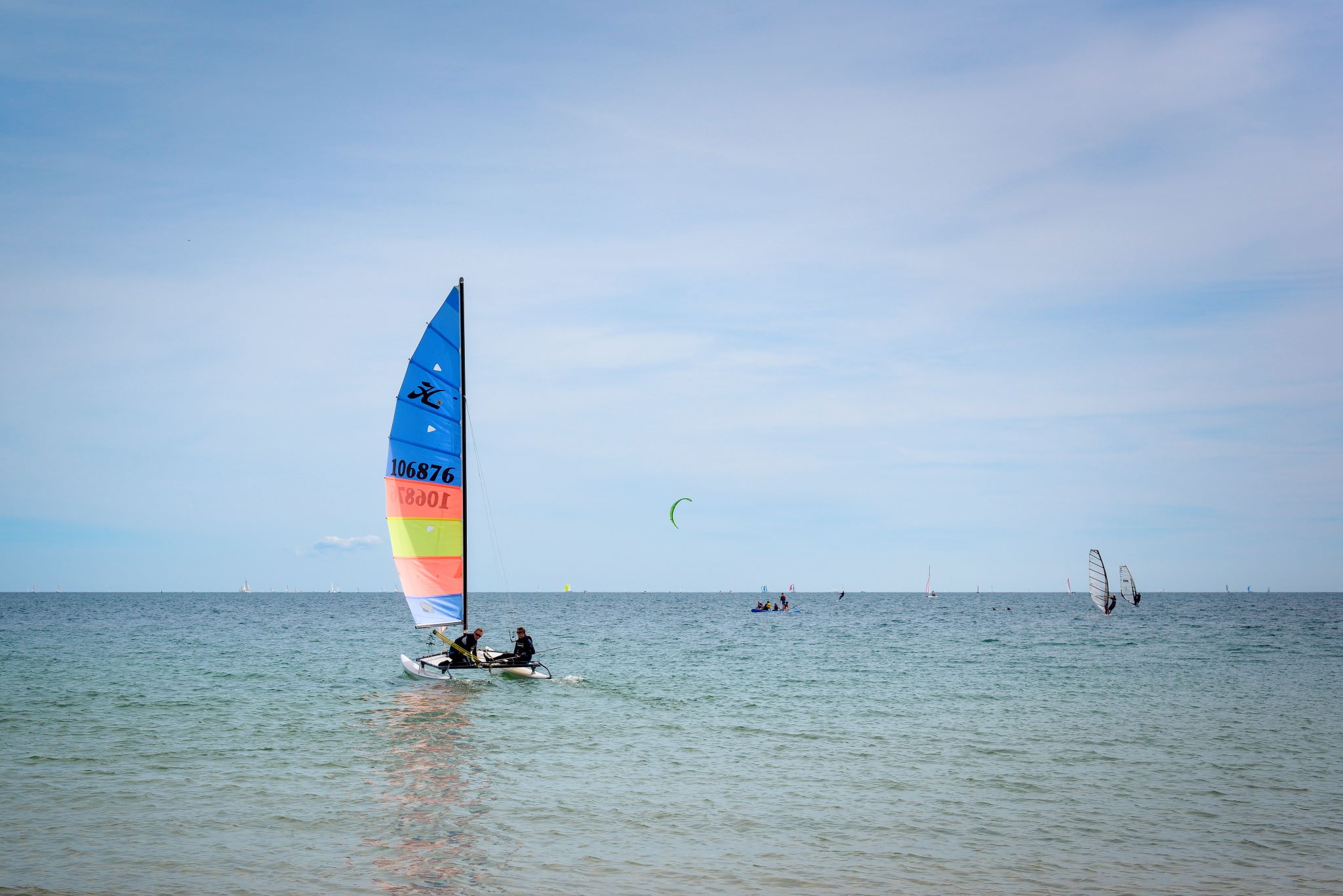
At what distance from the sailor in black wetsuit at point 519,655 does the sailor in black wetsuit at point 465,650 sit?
657mm

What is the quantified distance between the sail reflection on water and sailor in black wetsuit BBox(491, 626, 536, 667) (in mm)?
4393

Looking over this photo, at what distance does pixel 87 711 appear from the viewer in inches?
979

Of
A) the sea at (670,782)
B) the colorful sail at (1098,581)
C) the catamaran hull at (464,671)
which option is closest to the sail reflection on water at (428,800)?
the sea at (670,782)

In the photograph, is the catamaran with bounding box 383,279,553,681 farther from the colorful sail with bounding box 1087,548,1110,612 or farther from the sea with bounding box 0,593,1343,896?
the colorful sail with bounding box 1087,548,1110,612

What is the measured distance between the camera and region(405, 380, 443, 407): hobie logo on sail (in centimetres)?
2789

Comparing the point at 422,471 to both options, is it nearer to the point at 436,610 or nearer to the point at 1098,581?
the point at 436,610

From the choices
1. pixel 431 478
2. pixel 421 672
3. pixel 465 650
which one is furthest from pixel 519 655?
pixel 431 478

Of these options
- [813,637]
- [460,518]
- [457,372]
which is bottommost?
[813,637]

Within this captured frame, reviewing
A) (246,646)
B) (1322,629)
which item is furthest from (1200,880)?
(1322,629)

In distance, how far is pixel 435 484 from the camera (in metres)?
28.9

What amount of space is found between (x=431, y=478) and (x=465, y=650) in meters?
5.53

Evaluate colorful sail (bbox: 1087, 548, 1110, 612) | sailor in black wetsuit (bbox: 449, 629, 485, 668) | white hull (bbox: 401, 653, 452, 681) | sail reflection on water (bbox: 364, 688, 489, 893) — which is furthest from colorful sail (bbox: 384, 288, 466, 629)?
colorful sail (bbox: 1087, 548, 1110, 612)

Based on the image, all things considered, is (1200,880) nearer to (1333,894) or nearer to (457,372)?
(1333,894)

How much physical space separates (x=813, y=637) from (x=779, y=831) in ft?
179
